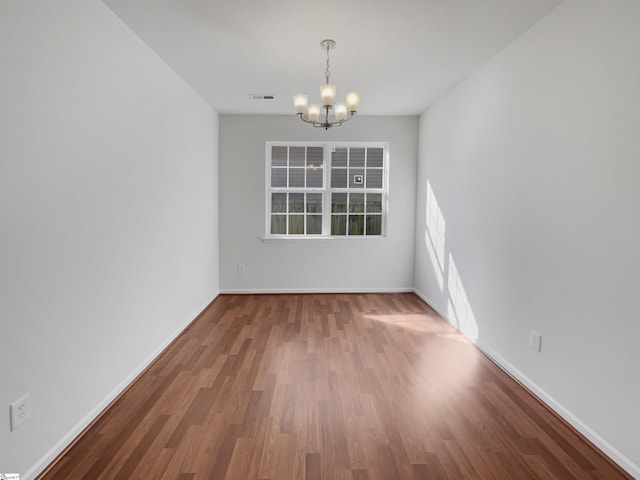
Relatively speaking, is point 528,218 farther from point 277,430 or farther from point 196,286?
point 196,286

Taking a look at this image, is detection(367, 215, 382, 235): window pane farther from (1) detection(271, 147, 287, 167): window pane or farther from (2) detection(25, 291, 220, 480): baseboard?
(2) detection(25, 291, 220, 480): baseboard

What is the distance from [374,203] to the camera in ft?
18.1

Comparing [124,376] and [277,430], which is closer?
[277,430]

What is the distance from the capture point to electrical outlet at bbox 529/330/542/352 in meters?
2.50

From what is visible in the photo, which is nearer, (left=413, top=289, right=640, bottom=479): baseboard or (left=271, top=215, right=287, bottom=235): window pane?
(left=413, top=289, right=640, bottom=479): baseboard

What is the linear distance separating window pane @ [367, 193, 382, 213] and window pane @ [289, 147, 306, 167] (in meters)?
1.17

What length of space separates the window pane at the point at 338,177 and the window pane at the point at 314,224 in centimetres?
55

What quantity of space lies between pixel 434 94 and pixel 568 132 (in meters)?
2.29

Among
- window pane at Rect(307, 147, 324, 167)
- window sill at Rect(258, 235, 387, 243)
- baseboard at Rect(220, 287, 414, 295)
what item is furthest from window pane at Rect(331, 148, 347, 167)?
baseboard at Rect(220, 287, 414, 295)

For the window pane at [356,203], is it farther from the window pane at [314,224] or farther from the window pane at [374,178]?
the window pane at [314,224]

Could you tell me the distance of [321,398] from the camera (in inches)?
95.5

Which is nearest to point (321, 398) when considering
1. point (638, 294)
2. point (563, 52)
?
point (638, 294)

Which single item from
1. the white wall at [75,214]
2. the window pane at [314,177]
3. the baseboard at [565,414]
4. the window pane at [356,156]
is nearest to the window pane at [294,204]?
the window pane at [314,177]

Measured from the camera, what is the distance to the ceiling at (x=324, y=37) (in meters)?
2.39
